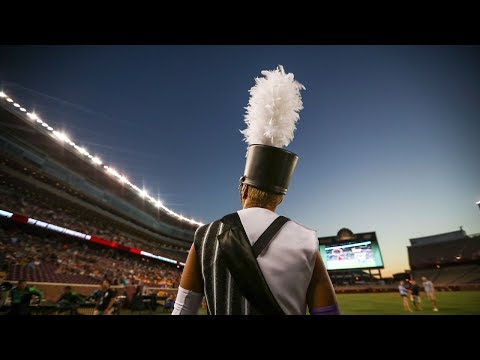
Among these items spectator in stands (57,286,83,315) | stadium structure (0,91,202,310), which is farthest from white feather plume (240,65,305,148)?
stadium structure (0,91,202,310)

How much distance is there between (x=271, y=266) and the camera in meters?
1.06

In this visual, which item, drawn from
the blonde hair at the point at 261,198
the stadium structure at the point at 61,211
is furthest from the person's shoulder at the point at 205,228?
the stadium structure at the point at 61,211

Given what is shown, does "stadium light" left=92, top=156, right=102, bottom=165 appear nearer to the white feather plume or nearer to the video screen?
the video screen

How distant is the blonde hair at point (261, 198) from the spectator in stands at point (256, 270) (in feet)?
0.23

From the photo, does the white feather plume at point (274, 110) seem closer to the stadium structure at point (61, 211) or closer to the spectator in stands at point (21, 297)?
the spectator in stands at point (21, 297)

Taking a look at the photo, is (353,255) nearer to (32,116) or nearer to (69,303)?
(69,303)

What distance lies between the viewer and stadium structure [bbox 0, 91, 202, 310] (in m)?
20.9

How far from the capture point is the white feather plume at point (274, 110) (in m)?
1.48

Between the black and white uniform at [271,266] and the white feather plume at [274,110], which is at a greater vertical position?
the white feather plume at [274,110]

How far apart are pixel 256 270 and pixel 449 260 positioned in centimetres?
5029

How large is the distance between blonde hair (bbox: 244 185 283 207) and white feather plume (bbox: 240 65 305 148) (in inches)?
11.8

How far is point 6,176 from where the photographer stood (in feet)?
78.3
